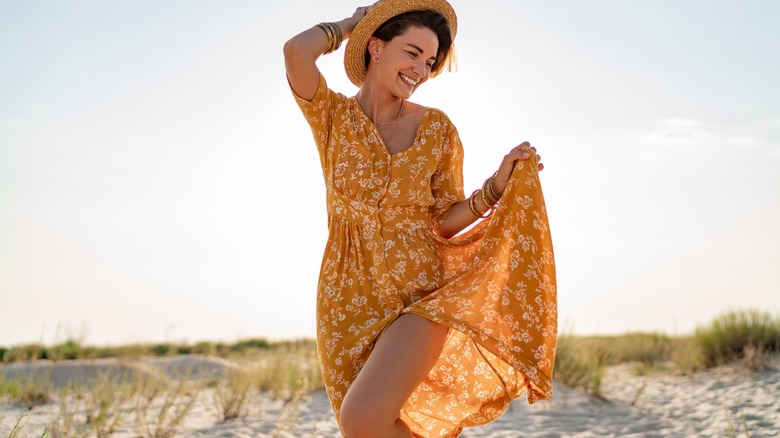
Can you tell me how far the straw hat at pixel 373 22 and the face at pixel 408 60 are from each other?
0.13 metres

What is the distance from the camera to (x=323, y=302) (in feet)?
11.4

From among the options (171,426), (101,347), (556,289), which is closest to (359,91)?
(556,289)

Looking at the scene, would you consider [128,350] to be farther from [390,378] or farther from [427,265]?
[390,378]

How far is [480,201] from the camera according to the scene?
357cm

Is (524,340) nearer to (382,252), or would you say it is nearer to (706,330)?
(382,252)

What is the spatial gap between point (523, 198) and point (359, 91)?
40.3 inches

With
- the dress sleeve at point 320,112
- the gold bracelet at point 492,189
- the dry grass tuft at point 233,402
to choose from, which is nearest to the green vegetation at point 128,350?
the dry grass tuft at point 233,402

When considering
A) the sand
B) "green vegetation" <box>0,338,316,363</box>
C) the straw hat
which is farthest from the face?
"green vegetation" <box>0,338,316,363</box>

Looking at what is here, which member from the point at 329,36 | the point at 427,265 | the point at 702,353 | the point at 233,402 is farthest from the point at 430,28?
the point at 702,353

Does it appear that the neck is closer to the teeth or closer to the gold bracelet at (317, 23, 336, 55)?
the teeth

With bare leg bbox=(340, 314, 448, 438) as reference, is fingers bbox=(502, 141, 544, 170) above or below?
above

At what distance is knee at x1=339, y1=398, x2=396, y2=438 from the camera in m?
2.76

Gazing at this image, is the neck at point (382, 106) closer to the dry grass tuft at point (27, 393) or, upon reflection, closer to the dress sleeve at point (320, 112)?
the dress sleeve at point (320, 112)

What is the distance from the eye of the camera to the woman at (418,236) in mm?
3316
